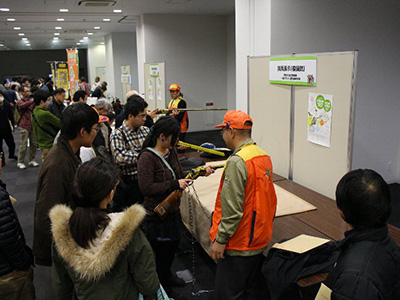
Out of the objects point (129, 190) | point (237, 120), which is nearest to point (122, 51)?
point (129, 190)

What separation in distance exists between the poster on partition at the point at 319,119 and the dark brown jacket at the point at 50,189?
1695mm

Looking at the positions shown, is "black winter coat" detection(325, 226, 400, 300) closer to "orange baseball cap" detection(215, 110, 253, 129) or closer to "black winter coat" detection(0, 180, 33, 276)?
"orange baseball cap" detection(215, 110, 253, 129)

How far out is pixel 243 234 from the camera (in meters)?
1.88

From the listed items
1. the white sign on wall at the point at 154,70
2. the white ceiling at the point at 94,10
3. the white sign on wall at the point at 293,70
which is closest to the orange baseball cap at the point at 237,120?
the white sign on wall at the point at 293,70

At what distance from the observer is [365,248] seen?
108cm

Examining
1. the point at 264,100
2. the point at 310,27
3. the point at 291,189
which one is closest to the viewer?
the point at 291,189

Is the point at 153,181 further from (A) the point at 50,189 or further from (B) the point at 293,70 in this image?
(B) the point at 293,70

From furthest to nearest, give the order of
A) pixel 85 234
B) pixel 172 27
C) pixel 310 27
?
pixel 172 27, pixel 310 27, pixel 85 234

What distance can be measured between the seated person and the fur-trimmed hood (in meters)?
0.72

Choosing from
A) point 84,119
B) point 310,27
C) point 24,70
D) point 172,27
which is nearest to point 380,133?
point 310,27

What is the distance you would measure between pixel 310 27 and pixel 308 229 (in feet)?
8.78

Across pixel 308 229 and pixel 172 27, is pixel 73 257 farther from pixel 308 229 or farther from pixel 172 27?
pixel 172 27

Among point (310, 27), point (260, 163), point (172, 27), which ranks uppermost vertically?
point (172, 27)

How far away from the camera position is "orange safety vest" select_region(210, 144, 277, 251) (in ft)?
6.00
